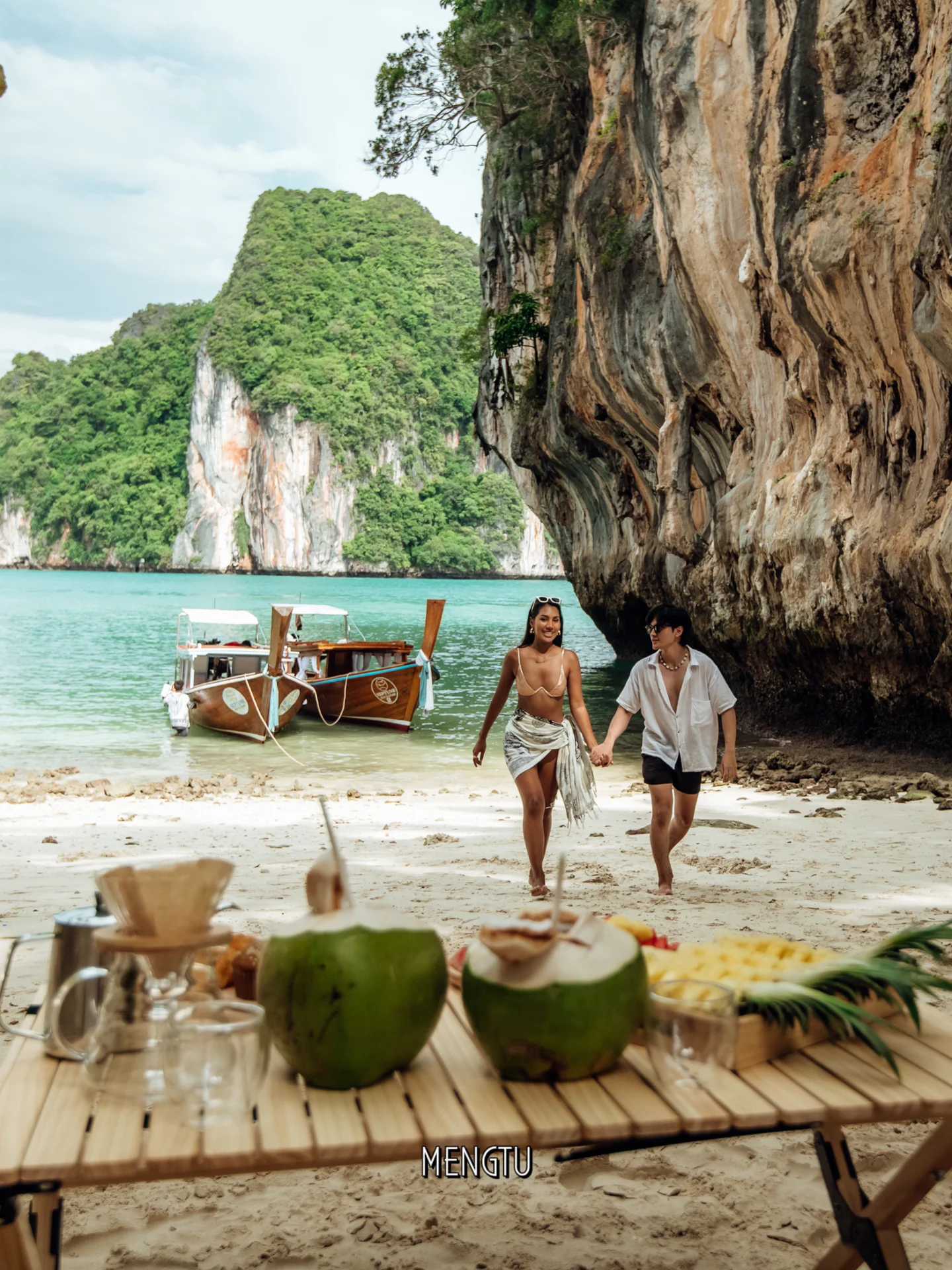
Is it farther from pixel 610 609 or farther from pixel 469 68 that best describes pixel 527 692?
pixel 610 609

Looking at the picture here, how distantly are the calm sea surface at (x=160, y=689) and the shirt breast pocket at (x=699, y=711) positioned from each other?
8.52m

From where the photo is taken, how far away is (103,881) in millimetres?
1645

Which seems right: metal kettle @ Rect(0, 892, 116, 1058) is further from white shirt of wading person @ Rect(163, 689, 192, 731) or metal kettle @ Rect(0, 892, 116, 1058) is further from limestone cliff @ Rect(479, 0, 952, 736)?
white shirt of wading person @ Rect(163, 689, 192, 731)

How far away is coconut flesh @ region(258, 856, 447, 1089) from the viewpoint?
1.68 m

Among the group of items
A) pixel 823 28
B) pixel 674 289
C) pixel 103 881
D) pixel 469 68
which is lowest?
pixel 103 881

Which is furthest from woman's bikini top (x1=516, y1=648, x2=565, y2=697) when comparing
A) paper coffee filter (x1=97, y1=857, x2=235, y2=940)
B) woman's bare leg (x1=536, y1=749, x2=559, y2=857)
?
paper coffee filter (x1=97, y1=857, x2=235, y2=940)

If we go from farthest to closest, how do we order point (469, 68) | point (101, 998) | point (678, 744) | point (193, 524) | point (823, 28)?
point (193, 524), point (469, 68), point (823, 28), point (678, 744), point (101, 998)

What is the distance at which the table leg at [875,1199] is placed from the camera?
1.99 metres

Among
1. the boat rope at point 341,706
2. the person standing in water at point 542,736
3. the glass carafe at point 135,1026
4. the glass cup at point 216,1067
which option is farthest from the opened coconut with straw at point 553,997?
the boat rope at point 341,706

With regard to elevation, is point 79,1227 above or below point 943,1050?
below

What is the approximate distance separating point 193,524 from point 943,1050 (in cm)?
10359

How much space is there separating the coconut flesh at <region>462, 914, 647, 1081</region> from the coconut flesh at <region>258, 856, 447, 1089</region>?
10 centimetres

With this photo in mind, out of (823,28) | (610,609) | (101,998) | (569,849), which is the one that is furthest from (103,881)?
(610,609)

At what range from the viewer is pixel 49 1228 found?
210 cm
